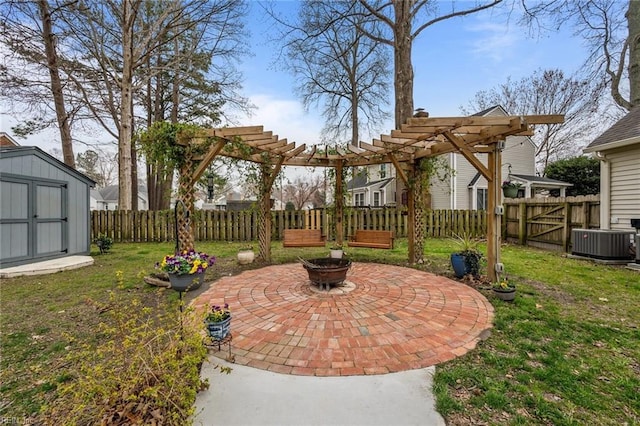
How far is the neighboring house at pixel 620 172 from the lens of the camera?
21.1ft

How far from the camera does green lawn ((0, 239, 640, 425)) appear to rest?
6.32 ft

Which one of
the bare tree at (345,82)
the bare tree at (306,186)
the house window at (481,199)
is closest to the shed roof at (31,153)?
the bare tree at (345,82)

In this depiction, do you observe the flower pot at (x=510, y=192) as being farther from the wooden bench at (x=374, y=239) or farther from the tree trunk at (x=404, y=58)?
the tree trunk at (x=404, y=58)

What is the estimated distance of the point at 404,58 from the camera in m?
8.89

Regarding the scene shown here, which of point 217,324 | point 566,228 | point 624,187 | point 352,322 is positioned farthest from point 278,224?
point 624,187

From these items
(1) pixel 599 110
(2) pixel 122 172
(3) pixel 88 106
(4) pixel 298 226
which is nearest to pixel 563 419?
(4) pixel 298 226

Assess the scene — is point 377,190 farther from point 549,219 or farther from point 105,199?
point 105,199

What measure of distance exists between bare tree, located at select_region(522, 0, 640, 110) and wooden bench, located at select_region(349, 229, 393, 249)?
25.8 ft

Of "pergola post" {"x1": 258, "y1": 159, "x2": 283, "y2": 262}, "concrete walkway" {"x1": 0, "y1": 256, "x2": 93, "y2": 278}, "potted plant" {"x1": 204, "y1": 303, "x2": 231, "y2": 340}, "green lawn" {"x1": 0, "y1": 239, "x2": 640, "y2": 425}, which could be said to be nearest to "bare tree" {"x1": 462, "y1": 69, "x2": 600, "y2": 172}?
"green lawn" {"x1": 0, "y1": 239, "x2": 640, "y2": 425}

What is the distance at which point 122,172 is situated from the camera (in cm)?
1005

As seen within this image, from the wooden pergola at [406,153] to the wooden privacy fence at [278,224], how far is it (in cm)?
315

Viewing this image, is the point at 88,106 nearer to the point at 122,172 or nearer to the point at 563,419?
the point at 122,172

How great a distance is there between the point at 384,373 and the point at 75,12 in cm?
1410

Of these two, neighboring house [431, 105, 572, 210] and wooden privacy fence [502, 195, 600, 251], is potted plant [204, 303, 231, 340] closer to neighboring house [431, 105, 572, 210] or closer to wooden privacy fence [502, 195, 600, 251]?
wooden privacy fence [502, 195, 600, 251]
